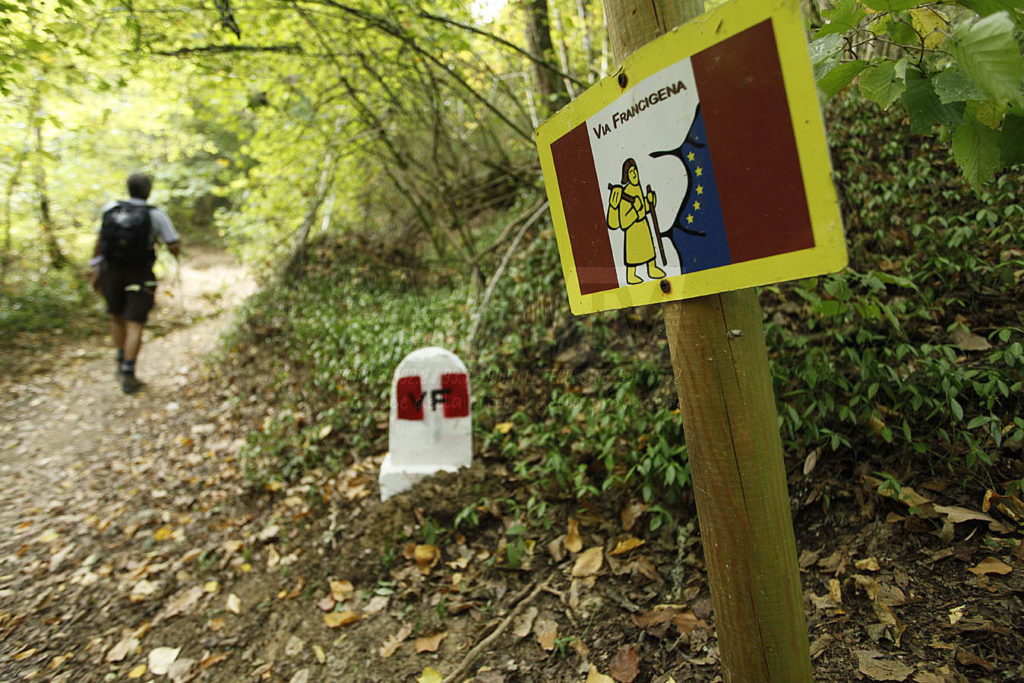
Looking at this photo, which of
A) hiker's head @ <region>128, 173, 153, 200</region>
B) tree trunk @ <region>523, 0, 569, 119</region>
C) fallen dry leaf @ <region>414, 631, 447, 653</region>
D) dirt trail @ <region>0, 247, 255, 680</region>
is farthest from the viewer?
hiker's head @ <region>128, 173, 153, 200</region>

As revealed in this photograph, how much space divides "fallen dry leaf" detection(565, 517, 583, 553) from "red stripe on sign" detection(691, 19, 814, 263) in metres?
2.10

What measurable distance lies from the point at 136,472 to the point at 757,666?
5495mm

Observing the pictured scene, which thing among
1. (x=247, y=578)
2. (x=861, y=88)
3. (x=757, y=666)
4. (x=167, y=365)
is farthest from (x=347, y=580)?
(x=167, y=365)

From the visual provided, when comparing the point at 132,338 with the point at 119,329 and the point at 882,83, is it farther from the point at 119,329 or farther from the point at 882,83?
the point at 882,83

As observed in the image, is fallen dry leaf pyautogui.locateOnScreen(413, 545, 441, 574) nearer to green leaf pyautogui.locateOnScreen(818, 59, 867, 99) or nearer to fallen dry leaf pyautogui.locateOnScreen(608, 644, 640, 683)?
fallen dry leaf pyautogui.locateOnScreen(608, 644, 640, 683)

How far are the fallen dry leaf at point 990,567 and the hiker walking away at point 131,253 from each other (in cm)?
726

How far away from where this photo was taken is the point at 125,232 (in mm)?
5844

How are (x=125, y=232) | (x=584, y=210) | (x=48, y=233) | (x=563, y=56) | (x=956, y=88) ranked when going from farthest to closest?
1. (x=48, y=233)
2. (x=563, y=56)
3. (x=125, y=232)
4. (x=584, y=210)
5. (x=956, y=88)

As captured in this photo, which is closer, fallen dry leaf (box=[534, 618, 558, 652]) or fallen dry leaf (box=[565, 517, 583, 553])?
fallen dry leaf (box=[534, 618, 558, 652])

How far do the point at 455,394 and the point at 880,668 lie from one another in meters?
2.54

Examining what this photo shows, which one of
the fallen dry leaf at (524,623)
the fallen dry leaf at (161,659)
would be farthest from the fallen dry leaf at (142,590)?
the fallen dry leaf at (524,623)

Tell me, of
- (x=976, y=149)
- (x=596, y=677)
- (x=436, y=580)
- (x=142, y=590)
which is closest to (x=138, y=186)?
(x=142, y=590)

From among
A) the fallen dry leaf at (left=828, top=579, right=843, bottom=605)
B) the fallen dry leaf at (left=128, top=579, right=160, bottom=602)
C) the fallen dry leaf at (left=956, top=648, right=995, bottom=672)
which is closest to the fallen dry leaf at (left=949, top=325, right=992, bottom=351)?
the fallen dry leaf at (left=828, top=579, right=843, bottom=605)

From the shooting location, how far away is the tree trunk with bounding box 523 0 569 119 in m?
5.74
